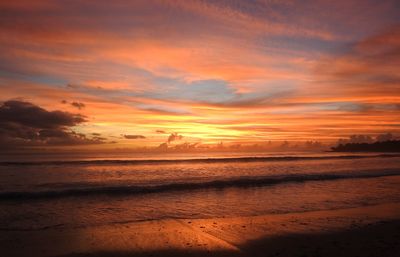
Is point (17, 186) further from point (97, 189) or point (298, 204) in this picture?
point (298, 204)

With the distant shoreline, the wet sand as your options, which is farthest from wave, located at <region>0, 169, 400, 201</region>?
the distant shoreline

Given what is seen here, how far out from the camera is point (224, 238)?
34.6ft

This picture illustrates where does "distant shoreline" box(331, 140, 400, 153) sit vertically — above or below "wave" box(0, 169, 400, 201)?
above

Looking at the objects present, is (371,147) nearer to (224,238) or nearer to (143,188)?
(143,188)

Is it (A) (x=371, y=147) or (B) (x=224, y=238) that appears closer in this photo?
(B) (x=224, y=238)

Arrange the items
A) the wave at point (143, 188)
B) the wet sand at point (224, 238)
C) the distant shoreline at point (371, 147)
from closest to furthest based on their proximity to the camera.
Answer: the wet sand at point (224, 238), the wave at point (143, 188), the distant shoreline at point (371, 147)

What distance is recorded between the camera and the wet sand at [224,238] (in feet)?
30.2

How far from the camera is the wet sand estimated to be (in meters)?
9.21

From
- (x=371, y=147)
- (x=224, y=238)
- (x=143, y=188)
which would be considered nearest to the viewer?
(x=224, y=238)

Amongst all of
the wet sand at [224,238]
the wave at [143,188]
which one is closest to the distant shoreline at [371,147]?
the wave at [143,188]

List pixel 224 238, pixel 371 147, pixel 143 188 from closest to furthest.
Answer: pixel 224 238 < pixel 143 188 < pixel 371 147

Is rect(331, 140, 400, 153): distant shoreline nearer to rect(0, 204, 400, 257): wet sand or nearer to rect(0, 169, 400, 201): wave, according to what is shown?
rect(0, 169, 400, 201): wave

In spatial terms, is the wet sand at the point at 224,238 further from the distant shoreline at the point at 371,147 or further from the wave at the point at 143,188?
the distant shoreline at the point at 371,147

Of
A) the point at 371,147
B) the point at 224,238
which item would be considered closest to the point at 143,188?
the point at 224,238
